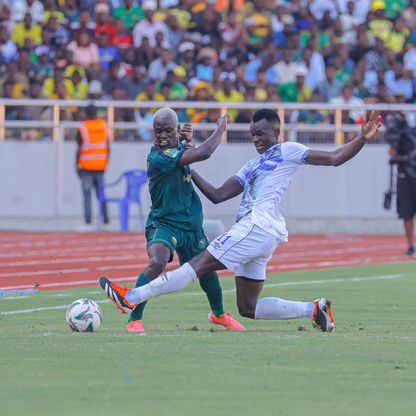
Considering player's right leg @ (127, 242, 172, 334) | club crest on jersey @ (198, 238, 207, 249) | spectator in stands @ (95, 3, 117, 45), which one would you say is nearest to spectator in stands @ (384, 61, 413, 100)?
spectator in stands @ (95, 3, 117, 45)

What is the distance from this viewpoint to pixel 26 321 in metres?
12.5

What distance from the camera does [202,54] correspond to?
28266 mm

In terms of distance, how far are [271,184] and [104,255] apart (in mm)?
10708

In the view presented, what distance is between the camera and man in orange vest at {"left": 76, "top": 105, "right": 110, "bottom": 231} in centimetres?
2608

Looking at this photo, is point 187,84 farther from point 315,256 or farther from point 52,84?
point 315,256

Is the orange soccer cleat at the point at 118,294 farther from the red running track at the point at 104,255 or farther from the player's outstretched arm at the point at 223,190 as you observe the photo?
the red running track at the point at 104,255

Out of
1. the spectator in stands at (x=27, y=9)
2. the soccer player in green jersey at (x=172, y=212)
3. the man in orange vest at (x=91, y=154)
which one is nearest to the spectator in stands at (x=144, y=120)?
the man in orange vest at (x=91, y=154)

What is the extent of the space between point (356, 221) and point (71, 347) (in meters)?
18.7

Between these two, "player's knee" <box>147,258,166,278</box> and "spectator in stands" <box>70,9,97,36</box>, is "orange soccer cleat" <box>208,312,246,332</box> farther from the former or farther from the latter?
"spectator in stands" <box>70,9,97,36</box>

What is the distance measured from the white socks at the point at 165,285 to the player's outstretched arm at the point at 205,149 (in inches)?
36.3

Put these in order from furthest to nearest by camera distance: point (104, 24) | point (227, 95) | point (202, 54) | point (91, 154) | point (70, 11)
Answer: point (70, 11) → point (104, 24) → point (202, 54) → point (227, 95) → point (91, 154)

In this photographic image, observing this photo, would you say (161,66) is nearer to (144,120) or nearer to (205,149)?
(144,120)

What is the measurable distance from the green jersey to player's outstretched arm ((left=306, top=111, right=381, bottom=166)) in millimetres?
1181

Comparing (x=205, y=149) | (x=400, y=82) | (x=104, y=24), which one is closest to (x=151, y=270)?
(x=205, y=149)
